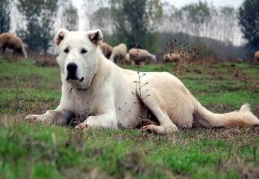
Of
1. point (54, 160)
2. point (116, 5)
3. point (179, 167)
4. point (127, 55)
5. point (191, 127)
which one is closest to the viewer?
point (54, 160)

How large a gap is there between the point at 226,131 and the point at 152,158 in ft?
11.8

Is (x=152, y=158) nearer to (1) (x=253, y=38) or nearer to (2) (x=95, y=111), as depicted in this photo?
(2) (x=95, y=111)

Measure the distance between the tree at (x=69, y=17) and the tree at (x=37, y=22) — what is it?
25.5 feet

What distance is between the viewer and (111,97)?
23.7 feet

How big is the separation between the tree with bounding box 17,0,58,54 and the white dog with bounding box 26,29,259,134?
4294 centimetres

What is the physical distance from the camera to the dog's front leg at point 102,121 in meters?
6.27

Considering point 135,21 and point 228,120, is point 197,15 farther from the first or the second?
point 228,120

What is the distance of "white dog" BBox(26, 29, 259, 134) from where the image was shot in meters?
6.82

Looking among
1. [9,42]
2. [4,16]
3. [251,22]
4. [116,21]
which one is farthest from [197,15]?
[9,42]

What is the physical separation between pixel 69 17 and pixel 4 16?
19.5 m

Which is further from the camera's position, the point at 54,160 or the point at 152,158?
the point at 152,158

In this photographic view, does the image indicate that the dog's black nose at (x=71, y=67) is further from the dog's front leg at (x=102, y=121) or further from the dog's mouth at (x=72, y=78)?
the dog's front leg at (x=102, y=121)

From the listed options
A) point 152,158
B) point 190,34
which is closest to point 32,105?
point 152,158

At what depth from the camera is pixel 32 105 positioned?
8.84 meters
